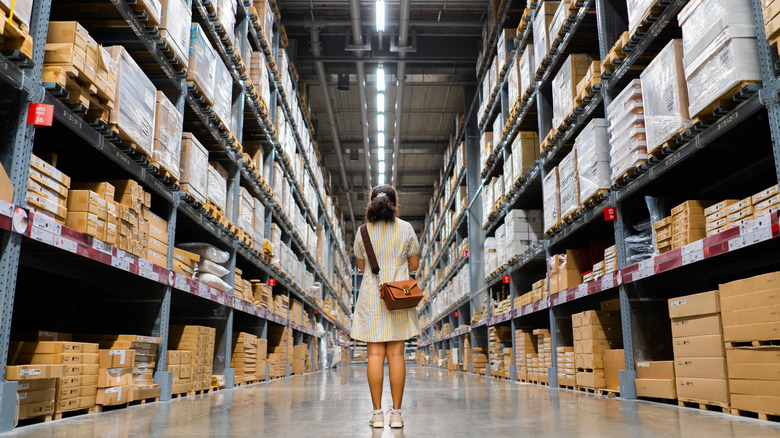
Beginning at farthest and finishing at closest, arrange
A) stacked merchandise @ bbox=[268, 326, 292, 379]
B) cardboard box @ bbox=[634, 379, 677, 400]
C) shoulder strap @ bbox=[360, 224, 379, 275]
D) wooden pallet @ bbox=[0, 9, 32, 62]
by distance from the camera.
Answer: stacked merchandise @ bbox=[268, 326, 292, 379] < cardboard box @ bbox=[634, 379, 677, 400] < shoulder strap @ bbox=[360, 224, 379, 275] < wooden pallet @ bbox=[0, 9, 32, 62]

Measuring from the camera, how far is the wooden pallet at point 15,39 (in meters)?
3.11

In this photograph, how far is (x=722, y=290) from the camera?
13.2 ft

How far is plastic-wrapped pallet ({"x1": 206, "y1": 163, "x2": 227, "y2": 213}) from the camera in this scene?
705 centimetres

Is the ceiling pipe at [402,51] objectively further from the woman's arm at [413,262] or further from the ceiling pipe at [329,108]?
the woman's arm at [413,262]

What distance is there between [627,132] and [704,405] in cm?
254

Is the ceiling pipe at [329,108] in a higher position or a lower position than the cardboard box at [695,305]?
higher

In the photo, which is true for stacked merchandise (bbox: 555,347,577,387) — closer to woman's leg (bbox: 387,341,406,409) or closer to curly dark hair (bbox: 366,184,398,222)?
woman's leg (bbox: 387,341,406,409)

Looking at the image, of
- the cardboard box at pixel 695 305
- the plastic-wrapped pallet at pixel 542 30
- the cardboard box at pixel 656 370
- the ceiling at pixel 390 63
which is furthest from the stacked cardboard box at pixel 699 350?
the ceiling at pixel 390 63

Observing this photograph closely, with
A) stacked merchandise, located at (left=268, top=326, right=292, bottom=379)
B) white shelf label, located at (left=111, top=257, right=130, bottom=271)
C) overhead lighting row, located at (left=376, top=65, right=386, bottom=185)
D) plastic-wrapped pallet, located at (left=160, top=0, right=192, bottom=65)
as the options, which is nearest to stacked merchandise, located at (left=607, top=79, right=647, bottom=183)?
plastic-wrapped pallet, located at (left=160, top=0, right=192, bottom=65)

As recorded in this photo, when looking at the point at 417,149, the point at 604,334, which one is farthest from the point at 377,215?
the point at 417,149

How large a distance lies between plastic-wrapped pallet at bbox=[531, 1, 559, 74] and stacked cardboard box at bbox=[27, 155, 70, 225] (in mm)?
6311

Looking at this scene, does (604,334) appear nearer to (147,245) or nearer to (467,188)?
(147,245)

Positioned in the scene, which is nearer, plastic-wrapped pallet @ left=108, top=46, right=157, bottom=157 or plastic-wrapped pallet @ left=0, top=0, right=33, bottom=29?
plastic-wrapped pallet @ left=0, top=0, right=33, bottom=29

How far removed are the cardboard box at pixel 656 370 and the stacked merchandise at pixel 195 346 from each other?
4.57 meters
